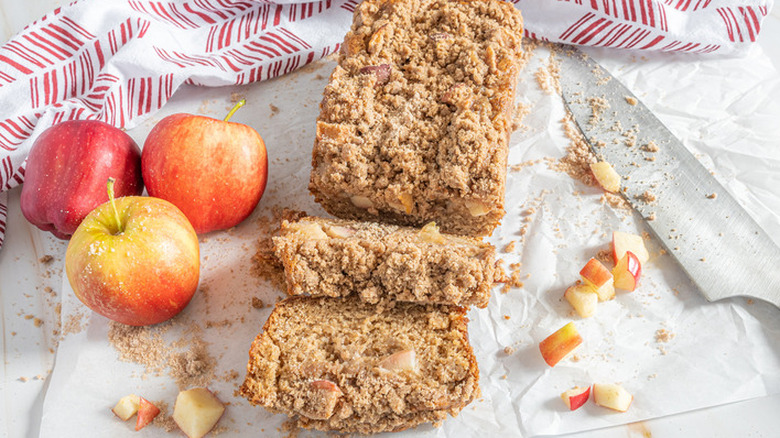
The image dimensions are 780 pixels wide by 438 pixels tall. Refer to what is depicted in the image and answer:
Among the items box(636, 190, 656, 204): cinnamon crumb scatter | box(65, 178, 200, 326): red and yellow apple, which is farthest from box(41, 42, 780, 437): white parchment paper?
box(65, 178, 200, 326): red and yellow apple

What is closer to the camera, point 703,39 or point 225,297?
point 225,297

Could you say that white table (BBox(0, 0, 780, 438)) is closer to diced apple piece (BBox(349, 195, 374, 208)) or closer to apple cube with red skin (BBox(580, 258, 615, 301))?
apple cube with red skin (BBox(580, 258, 615, 301))

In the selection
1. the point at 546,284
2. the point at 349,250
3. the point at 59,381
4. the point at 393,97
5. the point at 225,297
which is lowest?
the point at 59,381

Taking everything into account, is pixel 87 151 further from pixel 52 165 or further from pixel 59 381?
pixel 59 381

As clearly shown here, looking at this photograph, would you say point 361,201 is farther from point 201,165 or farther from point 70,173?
point 70,173

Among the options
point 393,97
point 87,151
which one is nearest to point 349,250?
point 393,97

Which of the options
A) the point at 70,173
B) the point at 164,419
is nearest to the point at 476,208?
the point at 164,419
